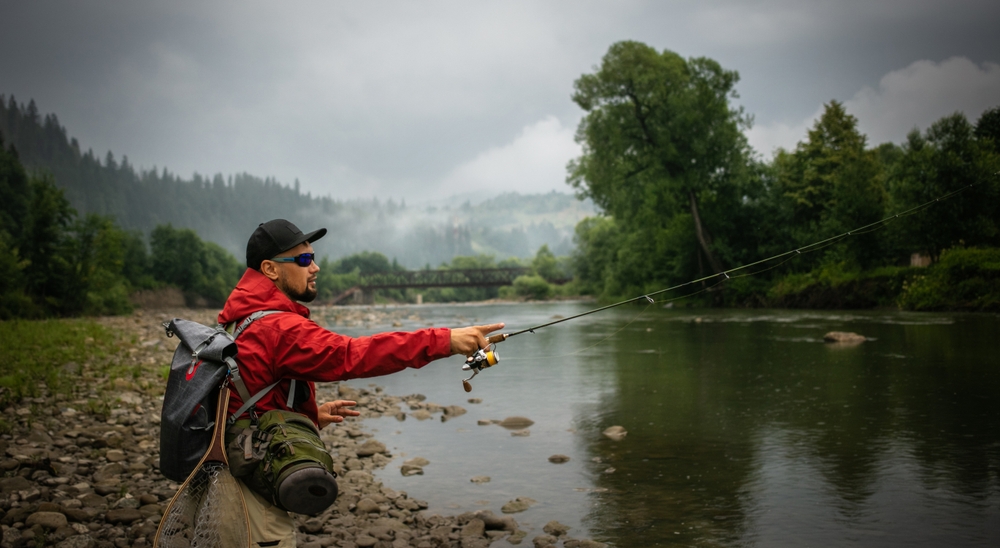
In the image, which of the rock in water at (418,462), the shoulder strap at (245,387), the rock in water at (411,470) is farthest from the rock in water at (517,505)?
the shoulder strap at (245,387)

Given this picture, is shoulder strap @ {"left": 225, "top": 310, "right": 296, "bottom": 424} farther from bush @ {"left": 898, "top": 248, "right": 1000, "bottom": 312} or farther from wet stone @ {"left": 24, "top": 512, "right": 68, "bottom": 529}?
bush @ {"left": 898, "top": 248, "right": 1000, "bottom": 312}

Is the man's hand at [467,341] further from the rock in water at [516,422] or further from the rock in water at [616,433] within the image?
the rock in water at [516,422]

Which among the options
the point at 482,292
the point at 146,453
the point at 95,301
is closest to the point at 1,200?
the point at 95,301

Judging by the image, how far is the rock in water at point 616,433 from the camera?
1026 cm

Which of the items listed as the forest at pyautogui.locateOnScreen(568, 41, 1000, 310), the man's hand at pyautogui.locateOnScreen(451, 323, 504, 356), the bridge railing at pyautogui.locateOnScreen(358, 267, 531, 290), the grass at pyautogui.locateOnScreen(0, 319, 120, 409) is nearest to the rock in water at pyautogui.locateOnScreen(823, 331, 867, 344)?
the forest at pyautogui.locateOnScreen(568, 41, 1000, 310)

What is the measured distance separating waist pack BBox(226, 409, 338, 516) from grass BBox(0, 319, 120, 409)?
8433 millimetres

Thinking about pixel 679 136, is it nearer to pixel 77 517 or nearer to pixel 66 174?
pixel 77 517

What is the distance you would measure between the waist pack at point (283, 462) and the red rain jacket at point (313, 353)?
0.13 metres

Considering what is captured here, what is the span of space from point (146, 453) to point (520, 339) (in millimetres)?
22660

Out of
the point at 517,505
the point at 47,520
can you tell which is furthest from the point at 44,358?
the point at 517,505

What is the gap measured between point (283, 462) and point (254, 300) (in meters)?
0.82

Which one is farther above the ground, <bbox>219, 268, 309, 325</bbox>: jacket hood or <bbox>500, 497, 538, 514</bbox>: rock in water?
<bbox>219, 268, 309, 325</bbox>: jacket hood

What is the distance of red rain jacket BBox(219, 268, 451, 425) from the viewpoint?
10.3ft

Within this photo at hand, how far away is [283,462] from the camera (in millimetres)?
3012
